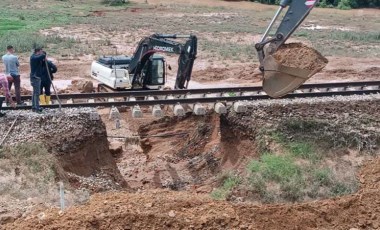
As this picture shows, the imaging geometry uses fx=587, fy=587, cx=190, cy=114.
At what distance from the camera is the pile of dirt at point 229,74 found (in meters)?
26.5

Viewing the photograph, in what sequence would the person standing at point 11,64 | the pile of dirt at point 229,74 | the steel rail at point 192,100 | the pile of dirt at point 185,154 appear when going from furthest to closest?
the pile of dirt at point 229,74
the steel rail at point 192,100
the person standing at point 11,64
the pile of dirt at point 185,154

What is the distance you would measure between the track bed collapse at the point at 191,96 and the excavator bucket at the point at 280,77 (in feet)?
3.47

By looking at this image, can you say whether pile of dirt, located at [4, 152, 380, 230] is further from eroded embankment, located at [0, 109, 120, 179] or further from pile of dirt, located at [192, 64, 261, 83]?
pile of dirt, located at [192, 64, 261, 83]

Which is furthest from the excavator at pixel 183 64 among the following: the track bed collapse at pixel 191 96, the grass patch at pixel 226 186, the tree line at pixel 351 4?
the tree line at pixel 351 4

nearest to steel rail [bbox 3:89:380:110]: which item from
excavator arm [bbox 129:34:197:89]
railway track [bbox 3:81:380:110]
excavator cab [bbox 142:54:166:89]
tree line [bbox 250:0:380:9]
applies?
railway track [bbox 3:81:380:110]

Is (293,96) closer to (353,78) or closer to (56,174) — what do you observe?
(56,174)

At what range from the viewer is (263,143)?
13953mm

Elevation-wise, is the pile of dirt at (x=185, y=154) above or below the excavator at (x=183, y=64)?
below

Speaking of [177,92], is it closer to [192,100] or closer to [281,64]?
[192,100]

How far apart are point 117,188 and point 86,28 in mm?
30853

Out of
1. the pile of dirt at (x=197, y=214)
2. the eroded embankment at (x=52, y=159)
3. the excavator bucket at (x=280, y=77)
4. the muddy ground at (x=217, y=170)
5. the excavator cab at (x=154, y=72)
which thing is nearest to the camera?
the pile of dirt at (x=197, y=214)

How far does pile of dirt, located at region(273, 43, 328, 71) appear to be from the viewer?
46.6 ft

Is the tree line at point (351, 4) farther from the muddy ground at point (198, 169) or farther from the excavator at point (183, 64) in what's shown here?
the excavator at point (183, 64)

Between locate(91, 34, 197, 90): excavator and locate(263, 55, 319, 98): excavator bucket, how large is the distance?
366 centimetres
